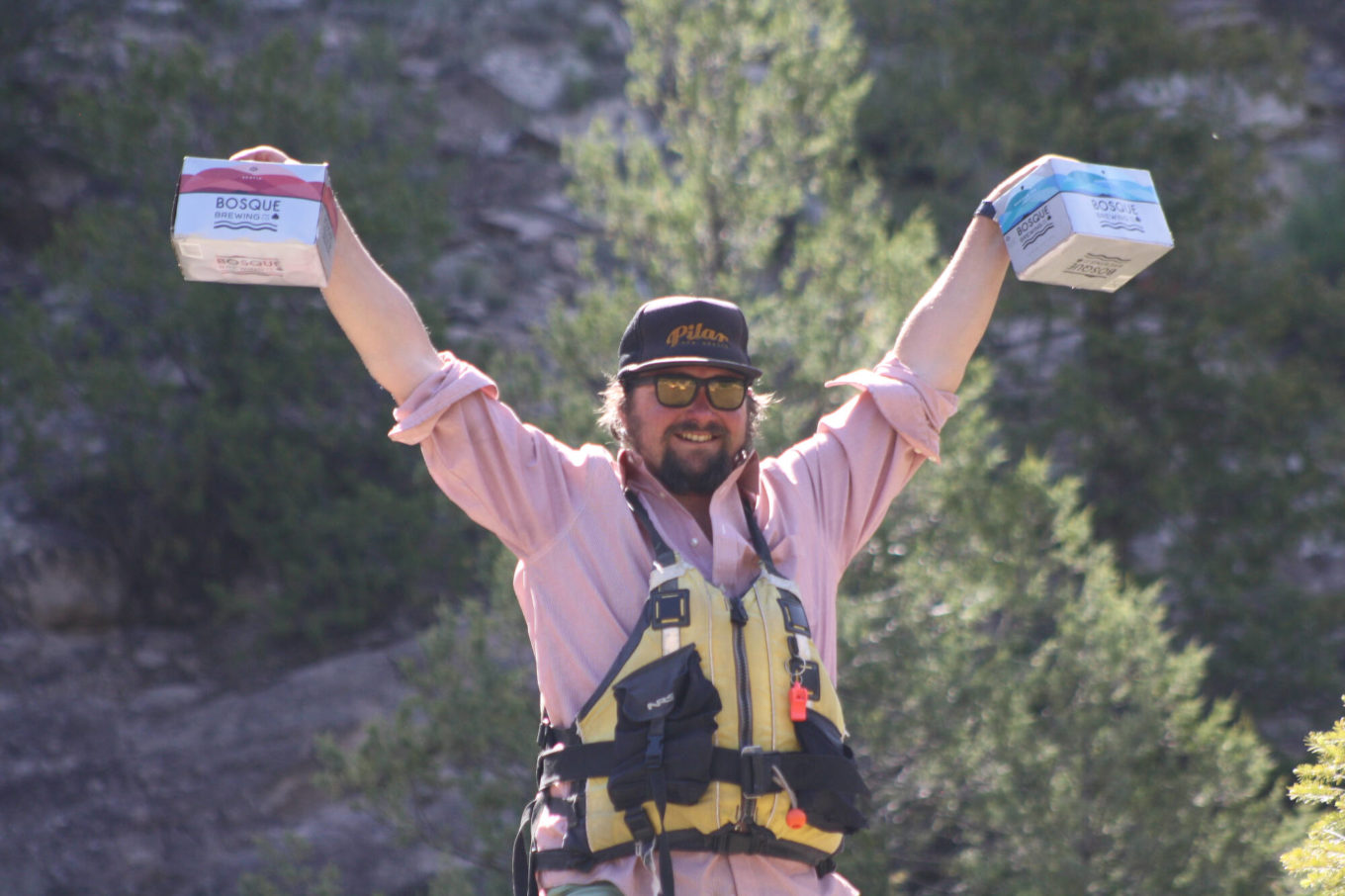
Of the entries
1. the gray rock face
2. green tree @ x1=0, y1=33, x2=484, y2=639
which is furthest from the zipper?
green tree @ x1=0, y1=33, x2=484, y2=639

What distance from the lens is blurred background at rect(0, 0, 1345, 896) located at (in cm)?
668

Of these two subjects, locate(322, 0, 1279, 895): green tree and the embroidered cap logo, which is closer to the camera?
the embroidered cap logo

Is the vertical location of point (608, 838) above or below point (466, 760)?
below

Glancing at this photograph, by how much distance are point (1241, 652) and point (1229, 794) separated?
3695 mm

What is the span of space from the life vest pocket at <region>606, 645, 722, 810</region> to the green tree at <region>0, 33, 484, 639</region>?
727 cm

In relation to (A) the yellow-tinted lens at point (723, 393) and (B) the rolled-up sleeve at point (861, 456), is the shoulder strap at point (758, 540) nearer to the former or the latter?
(B) the rolled-up sleeve at point (861, 456)

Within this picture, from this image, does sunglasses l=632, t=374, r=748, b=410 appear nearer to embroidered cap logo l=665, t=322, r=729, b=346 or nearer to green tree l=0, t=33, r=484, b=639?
embroidered cap logo l=665, t=322, r=729, b=346

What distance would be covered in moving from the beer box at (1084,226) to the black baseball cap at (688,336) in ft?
1.87

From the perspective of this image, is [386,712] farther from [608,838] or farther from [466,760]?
[608,838]

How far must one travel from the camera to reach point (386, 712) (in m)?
9.27

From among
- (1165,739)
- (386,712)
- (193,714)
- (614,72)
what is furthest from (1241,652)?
(614,72)

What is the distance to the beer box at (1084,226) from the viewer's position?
280 centimetres

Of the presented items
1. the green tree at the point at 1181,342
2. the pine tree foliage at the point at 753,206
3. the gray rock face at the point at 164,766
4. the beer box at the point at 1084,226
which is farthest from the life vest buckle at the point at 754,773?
the green tree at the point at 1181,342

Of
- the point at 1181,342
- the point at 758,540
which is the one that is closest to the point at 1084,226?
the point at 758,540
